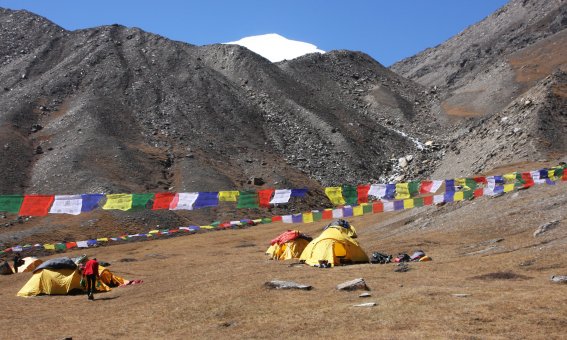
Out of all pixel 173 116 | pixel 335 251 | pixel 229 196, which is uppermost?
pixel 173 116

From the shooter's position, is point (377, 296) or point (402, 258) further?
point (402, 258)

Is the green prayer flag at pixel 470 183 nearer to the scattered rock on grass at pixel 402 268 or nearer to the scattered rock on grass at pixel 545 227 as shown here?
the scattered rock on grass at pixel 545 227

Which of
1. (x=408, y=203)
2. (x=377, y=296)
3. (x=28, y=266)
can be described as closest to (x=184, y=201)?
(x=28, y=266)

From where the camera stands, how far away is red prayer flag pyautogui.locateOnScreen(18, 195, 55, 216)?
30609 millimetres

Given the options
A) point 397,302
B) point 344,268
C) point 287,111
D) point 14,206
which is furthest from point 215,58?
point 397,302

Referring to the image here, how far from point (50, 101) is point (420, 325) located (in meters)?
72.9

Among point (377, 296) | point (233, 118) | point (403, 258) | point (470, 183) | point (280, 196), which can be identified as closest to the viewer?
point (377, 296)

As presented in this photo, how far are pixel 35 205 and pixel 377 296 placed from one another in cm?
2036

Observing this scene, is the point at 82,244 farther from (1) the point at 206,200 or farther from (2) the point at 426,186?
(2) the point at 426,186

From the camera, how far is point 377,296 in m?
17.1

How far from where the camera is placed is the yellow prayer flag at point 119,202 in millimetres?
32250

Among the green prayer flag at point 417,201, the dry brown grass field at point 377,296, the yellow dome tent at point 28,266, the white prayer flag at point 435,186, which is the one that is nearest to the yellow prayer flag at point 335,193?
the dry brown grass field at point 377,296

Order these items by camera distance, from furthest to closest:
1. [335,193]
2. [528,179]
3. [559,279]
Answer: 1. [528,179]
2. [335,193]
3. [559,279]

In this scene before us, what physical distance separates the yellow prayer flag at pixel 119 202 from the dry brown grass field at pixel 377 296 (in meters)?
3.27
